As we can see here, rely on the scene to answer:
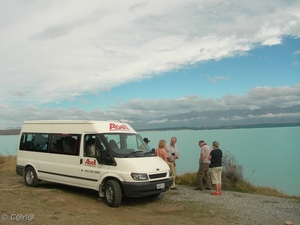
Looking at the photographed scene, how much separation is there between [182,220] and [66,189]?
5333 millimetres

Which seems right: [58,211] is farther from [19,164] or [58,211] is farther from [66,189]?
[19,164]

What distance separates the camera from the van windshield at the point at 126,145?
9570 millimetres

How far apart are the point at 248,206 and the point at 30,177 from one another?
25.3 ft

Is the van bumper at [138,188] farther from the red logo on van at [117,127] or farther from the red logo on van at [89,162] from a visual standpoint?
the red logo on van at [117,127]

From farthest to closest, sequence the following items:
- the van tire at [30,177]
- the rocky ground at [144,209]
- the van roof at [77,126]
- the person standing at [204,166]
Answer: the person standing at [204,166]
the van tire at [30,177]
the van roof at [77,126]
the rocky ground at [144,209]

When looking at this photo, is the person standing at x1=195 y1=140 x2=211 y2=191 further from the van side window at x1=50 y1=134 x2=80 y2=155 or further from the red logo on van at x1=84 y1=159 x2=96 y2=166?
the van side window at x1=50 y1=134 x2=80 y2=155

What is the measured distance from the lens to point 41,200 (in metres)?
9.41

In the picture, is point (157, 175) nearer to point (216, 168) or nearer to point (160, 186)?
point (160, 186)

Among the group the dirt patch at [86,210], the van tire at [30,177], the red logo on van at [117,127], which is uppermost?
the red logo on van at [117,127]

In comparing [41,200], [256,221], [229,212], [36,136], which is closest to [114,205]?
[41,200]

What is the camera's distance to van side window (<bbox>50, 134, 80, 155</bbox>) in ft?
34.1

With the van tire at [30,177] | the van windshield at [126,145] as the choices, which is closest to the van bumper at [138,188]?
the van windshield at [126,145]

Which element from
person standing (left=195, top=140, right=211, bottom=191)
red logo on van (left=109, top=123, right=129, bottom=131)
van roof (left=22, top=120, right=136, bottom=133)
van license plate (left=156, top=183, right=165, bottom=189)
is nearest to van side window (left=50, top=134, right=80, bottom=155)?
van roof (left=22, top=120, right=136, bottom=133)

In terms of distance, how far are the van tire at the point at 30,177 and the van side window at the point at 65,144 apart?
137 cm
